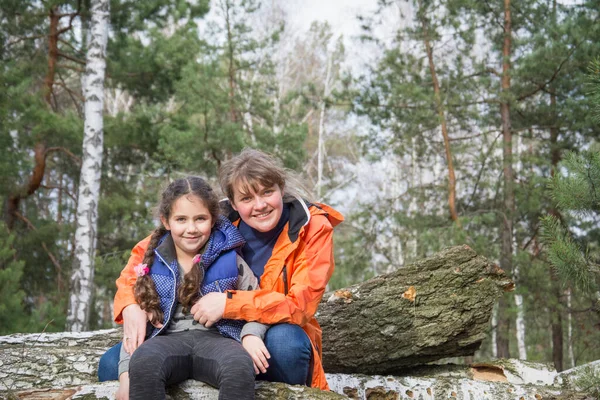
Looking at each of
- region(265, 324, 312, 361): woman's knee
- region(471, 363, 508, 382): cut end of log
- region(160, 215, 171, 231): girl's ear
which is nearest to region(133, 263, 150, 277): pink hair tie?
region(160, 215, 171, 231): girl's ear

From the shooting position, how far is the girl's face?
2945 mm

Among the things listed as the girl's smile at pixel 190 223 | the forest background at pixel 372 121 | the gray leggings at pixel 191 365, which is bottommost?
the gray leggings at pixel 191 365

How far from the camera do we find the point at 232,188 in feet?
10.4

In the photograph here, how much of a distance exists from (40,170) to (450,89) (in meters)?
7.06

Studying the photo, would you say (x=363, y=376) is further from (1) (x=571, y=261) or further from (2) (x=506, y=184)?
(2) (x=506, y=184)

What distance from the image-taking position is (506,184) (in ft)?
29.3

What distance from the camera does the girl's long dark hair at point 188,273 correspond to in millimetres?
2859

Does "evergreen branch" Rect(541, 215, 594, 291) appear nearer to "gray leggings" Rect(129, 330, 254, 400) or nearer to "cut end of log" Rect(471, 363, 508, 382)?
"cut end of log" Rect(471, 363, 508, 382)

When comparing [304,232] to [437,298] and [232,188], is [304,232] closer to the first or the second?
[232,188]

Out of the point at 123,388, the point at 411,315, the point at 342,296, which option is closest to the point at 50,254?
the point at 342,296

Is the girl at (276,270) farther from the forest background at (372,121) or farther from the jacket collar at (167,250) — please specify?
the forest background at (372,121)

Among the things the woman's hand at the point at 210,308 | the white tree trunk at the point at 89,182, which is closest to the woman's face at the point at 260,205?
the woman's hand at the point at 210,308

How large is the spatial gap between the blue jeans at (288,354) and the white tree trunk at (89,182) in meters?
5.87

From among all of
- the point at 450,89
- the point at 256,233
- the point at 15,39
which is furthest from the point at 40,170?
the point at 256,233
